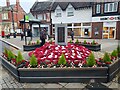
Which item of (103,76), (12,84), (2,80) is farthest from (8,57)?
(103,76)

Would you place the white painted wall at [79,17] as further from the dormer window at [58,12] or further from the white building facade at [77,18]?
the dormer window at [58,12]

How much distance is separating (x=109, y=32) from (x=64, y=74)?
60.1 ft

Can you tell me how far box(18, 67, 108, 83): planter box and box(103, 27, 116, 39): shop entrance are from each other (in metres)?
17.4

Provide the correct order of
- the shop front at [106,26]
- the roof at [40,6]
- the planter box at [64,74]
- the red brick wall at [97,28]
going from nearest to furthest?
the planter box at [64,74], the shop front at [106,26], the red brick wall at [97,28], the roof at [40,6]

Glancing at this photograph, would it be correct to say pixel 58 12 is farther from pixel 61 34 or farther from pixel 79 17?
pixel 61 34

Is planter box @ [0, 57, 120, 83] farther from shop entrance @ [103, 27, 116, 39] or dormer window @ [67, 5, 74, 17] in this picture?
dormer window @ [67, 5, 74, 17]

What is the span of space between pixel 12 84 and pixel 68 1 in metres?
23.5

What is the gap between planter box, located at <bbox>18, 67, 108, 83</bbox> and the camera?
215 inches

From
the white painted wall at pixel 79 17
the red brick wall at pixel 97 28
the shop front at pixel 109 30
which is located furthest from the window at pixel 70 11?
the shop front at pixel 109 30

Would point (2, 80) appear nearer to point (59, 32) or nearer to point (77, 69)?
point (77, 69)

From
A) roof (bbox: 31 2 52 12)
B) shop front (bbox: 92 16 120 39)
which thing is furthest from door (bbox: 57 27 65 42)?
roof (bbox: 31 2 52 12)

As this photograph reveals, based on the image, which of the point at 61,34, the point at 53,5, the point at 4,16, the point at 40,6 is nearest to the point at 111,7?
the point at 53,5

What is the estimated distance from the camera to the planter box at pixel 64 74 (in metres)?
5.45

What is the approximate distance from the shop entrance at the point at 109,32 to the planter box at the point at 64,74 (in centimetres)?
1743
